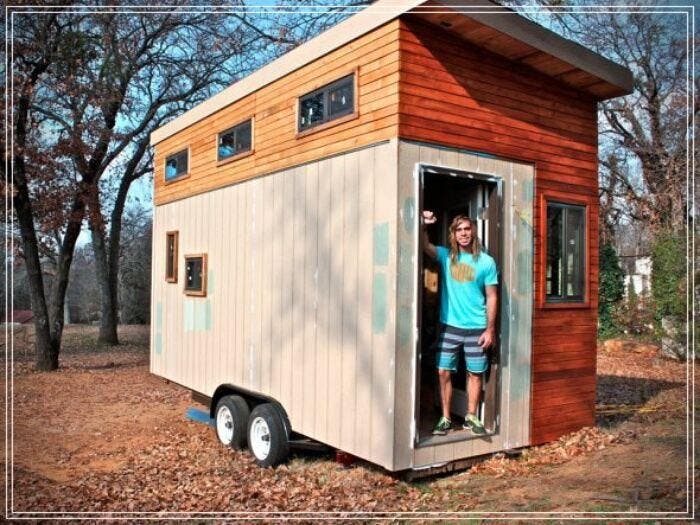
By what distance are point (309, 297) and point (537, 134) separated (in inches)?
122

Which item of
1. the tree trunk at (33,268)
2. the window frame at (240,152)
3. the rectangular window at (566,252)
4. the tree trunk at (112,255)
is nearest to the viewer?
the rectangular window at (566,252)

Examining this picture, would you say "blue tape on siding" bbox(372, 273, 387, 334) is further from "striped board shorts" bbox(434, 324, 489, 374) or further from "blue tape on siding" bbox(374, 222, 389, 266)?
"striped board shorts" bbox(434, 324, 489, 374)

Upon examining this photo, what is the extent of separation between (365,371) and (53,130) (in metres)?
14.0

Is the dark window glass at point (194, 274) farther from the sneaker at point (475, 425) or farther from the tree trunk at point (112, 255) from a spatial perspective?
the tree trunk at point (112, 255)

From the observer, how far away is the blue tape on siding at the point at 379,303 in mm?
5211

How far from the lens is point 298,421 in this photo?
20.7ft

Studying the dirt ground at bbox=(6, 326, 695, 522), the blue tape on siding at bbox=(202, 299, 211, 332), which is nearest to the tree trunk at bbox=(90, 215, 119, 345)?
the dirt ground at bbox=(6, 326, 695, 522)

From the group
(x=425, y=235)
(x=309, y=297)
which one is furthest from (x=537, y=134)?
(x=309, y=297)

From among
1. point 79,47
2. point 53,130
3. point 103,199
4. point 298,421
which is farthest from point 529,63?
point 103,199

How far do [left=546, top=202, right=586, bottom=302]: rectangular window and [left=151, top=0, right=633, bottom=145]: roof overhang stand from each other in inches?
57.2

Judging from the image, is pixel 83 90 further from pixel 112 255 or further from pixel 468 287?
pixel 468 287

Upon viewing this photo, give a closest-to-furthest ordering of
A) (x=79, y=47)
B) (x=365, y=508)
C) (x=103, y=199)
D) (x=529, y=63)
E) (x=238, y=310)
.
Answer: (x=365, y=508) < (x=529, y=63) < (x=238, y=310) < (x=79, y=47) < (x=103, y=199)

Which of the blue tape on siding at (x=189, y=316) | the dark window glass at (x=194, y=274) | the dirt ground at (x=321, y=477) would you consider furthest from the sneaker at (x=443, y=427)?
the blue tape on siding at (x=189, y=316)

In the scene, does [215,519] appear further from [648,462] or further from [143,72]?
[143,72]
